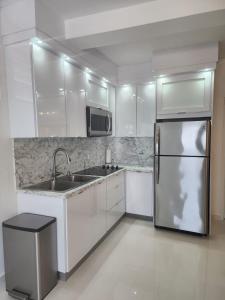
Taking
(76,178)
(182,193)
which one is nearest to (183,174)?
(182,193)

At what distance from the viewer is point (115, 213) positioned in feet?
10.6

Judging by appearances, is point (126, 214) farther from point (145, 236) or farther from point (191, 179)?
point (191, 179)

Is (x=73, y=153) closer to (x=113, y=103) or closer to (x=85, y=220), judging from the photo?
(x=85, y=220)

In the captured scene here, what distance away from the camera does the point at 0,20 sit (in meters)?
2.00

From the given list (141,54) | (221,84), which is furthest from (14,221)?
(221,84)

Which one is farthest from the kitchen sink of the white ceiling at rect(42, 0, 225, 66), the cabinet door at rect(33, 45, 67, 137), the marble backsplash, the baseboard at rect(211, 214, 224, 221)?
the baseboard at rect(211, 214, 224, 221)

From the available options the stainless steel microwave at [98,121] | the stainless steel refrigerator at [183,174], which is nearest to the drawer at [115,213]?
the stainless steel refrigerator at [183,174]

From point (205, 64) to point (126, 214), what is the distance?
2.66 meters

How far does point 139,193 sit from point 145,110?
143cm

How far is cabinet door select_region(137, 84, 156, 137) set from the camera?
11.7 feet

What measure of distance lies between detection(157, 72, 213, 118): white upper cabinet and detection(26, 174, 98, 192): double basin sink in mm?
1487

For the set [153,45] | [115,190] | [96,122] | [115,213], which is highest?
[153,45]

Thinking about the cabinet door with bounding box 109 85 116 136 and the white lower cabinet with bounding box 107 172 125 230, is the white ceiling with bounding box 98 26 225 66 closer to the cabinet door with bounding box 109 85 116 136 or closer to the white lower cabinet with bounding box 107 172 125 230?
the cabinet door with bounding box 109 85 116 136

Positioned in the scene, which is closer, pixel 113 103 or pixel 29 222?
pixel 29 222
